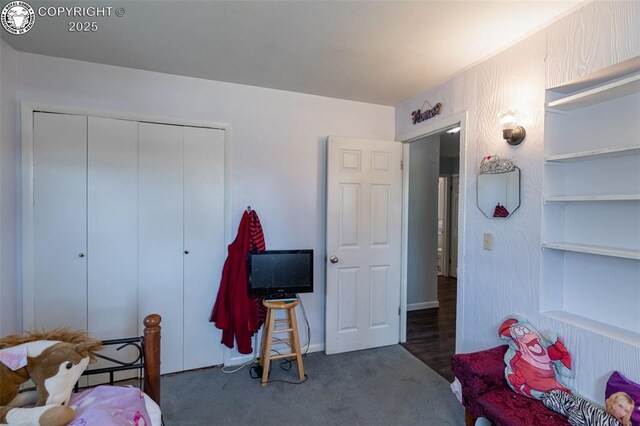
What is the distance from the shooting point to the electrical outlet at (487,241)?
2148 mm

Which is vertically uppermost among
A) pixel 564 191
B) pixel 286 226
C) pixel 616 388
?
pixel 564 191

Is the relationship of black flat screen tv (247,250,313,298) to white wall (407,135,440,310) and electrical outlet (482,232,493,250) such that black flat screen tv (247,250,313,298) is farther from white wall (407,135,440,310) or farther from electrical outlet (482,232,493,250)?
white wall (407,135,440,310)

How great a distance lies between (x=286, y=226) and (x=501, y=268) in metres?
1.77

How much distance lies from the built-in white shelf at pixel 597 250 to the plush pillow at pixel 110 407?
219 centimetres

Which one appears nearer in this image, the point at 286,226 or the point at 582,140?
the point at 582,140

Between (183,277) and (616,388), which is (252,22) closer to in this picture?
(183,277)

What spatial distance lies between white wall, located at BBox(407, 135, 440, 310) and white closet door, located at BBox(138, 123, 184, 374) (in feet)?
9.67

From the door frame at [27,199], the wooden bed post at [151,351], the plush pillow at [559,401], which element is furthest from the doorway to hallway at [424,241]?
the door frame at [27,199]

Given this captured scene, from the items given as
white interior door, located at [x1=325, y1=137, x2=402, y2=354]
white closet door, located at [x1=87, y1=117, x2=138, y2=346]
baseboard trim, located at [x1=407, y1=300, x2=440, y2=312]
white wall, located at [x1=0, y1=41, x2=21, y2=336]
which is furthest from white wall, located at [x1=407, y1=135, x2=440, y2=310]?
white wall, located at [x1=0, y1=41, x2=21, y2=336]

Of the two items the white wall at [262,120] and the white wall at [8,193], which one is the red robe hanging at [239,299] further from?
the white wall at [8,193]

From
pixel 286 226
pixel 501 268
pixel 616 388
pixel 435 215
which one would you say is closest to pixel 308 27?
pixel 286 226

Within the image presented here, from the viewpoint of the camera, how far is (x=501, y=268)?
2.07 metres

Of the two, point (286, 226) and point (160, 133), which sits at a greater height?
point (160, 133)

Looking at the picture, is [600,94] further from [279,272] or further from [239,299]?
[239,299]
